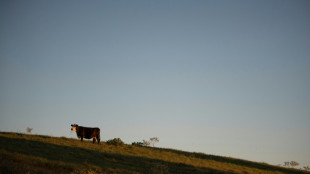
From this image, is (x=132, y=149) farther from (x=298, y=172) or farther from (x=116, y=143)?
(x=298, y=172)

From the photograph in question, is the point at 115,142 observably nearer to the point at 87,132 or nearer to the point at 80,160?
the point at 87,132

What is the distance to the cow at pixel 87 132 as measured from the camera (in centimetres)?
3147

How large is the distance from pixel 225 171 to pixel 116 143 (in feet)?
39.5

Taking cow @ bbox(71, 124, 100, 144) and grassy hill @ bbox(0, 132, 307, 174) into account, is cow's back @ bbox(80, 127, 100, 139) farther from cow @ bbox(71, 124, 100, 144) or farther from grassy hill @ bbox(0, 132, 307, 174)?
grassy hill @ bbox(0, 132, 307, 174)

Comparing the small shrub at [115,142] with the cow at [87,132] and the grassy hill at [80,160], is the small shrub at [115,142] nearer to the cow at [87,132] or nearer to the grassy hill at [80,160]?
the cow at [87,132]

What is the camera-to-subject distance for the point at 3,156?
17484 mm

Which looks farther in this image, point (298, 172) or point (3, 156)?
point (298, 172)

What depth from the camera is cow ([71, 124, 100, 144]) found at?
103ft

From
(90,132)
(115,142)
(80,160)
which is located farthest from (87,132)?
(80,160)

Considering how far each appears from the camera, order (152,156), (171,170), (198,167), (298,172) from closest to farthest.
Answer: (171,170)
(198,167)
(152,156)
(298,172)

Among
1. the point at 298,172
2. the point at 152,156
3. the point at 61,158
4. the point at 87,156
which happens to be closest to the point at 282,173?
the point at 298,172

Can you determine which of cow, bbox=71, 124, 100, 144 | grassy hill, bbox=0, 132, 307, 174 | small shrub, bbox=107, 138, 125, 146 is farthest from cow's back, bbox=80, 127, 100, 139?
grassy hill, bbox=0, 132, 307, 174

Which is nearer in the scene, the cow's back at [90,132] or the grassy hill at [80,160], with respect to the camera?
the grassy hill at [80,160]

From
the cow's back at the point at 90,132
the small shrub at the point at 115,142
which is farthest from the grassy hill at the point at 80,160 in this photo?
the small shrub at the point at 115,142
